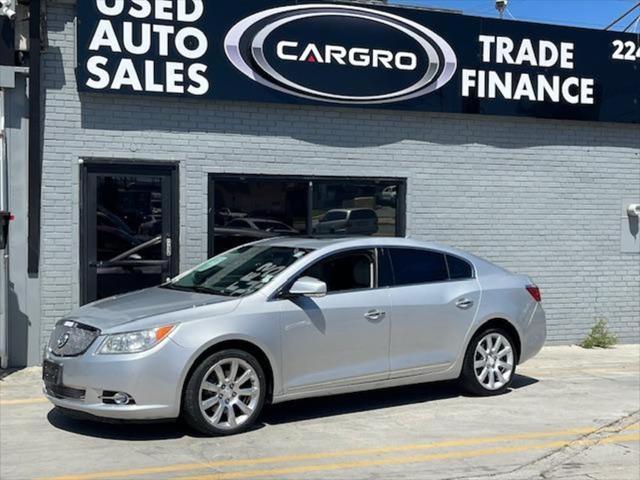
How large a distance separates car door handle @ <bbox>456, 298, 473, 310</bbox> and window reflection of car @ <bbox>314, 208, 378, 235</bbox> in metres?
3.21

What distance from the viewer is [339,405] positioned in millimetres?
7656

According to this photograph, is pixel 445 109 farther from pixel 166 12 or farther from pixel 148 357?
pixel 148 357

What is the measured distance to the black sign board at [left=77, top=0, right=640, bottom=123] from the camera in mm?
9641

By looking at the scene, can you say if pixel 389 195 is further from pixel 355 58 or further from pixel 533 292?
pixel 533 292

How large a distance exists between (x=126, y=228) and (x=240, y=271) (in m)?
2.95

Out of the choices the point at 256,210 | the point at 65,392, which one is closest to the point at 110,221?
the point at 256,210

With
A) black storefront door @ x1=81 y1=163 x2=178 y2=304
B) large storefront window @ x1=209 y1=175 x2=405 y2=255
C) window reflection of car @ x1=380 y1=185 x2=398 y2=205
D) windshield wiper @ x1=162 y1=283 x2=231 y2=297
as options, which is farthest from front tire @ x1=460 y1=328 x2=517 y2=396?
black storefront door @ x1=81 y1=163 x2=178 y2=304

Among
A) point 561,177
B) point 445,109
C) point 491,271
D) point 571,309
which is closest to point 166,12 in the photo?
point 445,109

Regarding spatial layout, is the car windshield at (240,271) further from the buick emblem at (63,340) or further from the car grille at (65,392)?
the car grille at (65,392)

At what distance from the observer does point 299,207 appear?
Answer: 34.7 feet

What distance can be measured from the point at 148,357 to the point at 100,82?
4.67 meters

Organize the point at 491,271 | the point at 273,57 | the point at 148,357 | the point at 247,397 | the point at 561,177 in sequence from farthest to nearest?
the point at 561,177 → the point at 273,57 → the point at 491,271 → the point at 247,397 → the point at 148,357

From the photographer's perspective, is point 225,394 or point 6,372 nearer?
point 225,394

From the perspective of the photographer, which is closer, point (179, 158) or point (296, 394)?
point (296, 394)
